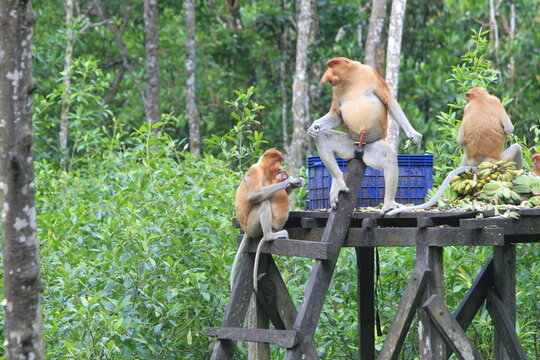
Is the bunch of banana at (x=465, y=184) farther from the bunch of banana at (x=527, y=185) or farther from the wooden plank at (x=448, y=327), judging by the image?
the wooden plank at (x=448, y=327)

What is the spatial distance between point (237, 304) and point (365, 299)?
3.67 feet

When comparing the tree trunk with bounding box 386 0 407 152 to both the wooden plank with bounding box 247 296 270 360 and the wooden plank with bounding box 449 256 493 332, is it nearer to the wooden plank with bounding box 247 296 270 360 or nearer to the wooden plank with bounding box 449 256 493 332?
the wooden plank with bounding box 449 256 493 332

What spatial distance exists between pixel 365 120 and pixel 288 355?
4.78 ft

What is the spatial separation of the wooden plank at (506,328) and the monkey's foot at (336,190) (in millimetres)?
1440

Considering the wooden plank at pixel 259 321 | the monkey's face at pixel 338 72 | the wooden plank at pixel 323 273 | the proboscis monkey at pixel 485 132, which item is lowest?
the wooden plank at pixel 259 321

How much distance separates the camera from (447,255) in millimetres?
7453

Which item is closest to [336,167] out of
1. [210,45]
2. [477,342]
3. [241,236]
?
[241,236]

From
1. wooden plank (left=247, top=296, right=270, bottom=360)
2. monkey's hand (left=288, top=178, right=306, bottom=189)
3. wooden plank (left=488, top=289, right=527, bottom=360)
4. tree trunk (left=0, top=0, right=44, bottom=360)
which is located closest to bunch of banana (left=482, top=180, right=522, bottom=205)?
wooden plank (left=488, top=289, right=527, bottom=360)

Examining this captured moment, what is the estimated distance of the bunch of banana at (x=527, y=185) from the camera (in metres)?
5.43

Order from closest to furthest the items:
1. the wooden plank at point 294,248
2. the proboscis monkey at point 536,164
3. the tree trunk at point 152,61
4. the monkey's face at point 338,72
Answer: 1. the wooden plank at point 294,248
2. the monkey's face at point 338,72
3. the proboscis monkey at point 536,164
4. the tree trunk at point 152,61

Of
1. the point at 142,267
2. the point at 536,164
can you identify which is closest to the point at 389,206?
the point at 536,164

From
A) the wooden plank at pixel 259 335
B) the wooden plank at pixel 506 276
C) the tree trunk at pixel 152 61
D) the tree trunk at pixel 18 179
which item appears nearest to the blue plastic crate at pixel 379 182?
the wooden plank at pixel 506 276

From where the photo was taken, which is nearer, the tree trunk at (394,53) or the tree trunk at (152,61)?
the tree trunk at (394,53)

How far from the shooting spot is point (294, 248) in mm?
5449
